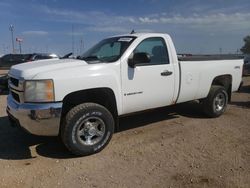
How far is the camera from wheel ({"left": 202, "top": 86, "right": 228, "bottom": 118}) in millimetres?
6910

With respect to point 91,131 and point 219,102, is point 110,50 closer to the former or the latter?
point 91,131

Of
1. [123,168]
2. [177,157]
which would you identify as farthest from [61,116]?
[177,157]

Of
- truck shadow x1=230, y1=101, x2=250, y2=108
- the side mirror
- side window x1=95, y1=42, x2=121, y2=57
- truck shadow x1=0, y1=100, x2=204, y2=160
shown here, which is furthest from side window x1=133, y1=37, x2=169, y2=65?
truck shadow x1=230, y1=101, x2=250, y2=108

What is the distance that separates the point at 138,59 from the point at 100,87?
91cm

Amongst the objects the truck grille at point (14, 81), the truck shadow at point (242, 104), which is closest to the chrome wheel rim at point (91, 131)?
the truck grille at point (14, 81)

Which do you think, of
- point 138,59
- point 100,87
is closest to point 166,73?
point 138,59

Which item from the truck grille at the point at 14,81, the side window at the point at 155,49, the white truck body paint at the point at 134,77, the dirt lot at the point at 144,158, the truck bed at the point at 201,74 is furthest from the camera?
the truck bed at the point at 201,74

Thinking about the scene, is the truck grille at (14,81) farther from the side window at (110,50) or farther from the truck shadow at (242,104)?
the truck shadow at (242,104)

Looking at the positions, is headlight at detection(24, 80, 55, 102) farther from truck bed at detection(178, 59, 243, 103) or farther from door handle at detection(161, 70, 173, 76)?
truck bed at detection(178, 59, 243, 103)

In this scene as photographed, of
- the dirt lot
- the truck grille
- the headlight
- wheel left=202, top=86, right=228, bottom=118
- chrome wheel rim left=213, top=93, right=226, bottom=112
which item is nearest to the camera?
the dirt lot

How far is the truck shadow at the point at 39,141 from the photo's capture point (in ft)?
15.9

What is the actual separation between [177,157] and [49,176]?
1.96 meters

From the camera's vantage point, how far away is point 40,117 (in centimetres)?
431

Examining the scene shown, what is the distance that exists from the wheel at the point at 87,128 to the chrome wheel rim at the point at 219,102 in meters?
3.17
